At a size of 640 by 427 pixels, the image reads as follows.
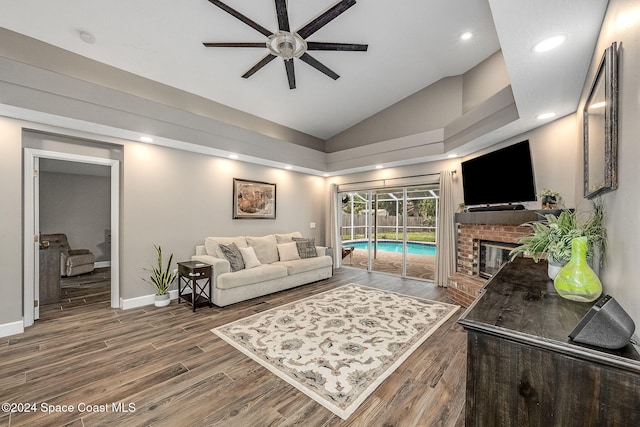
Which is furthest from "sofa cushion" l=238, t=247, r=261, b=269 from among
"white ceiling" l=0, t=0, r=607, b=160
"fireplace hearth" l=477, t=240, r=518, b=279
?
"fireplace hearth" l=477, t=240, r=518, b=279

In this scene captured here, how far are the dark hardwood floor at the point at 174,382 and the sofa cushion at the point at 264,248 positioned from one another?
174cm

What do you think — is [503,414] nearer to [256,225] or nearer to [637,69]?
[637,69]

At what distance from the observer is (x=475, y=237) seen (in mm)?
4297

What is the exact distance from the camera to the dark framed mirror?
126 cm

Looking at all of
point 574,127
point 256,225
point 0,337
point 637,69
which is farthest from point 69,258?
point 574,127

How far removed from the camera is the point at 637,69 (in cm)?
104

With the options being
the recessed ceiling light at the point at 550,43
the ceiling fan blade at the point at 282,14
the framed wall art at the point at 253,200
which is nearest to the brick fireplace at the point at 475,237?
the recessed ceiling light at the point at 550,43

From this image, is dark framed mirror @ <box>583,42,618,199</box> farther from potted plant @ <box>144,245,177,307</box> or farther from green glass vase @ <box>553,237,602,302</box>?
potted plant @ <box>144,245,177,307</box>

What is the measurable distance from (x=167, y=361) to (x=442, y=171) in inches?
201

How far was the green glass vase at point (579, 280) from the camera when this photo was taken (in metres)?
1.26

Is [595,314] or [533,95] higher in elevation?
[533,95]

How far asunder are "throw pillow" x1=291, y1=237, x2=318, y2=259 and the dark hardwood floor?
2368 millimetres

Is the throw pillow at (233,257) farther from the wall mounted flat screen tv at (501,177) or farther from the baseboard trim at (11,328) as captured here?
the wall mounted flat screen tv at (501,177)

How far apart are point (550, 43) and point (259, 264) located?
14.5ft
